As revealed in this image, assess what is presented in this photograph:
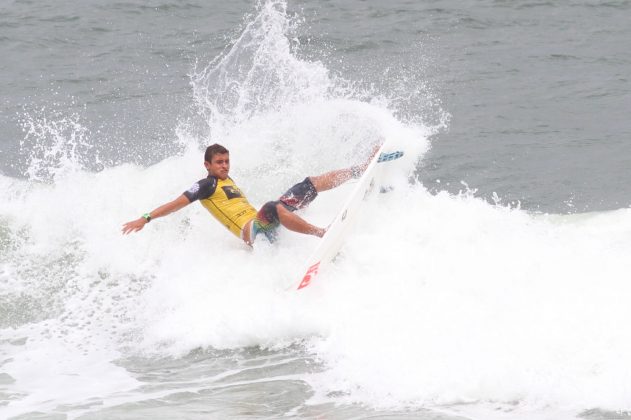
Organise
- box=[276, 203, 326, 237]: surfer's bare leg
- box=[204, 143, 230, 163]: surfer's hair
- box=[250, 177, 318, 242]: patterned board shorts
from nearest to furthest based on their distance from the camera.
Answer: box=[276, 203, 326, 237]: surfer's bare leg, box=[250, 177, 318, 242]: patterned board shorts, box=[204, 143, 230, 163]: surfer's hair

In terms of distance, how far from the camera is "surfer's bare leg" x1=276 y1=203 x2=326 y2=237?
27.5ft

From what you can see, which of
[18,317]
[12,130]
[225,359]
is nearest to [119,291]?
[18,317]

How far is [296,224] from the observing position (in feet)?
27.6

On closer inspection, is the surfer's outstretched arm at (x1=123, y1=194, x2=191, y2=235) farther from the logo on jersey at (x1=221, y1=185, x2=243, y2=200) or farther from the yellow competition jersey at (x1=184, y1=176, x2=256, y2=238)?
the logo on jersey at (x1=221, y1=185, x2=243, y2=200)

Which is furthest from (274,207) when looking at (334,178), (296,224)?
(334,178)

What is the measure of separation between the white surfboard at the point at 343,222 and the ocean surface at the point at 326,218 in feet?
0.50

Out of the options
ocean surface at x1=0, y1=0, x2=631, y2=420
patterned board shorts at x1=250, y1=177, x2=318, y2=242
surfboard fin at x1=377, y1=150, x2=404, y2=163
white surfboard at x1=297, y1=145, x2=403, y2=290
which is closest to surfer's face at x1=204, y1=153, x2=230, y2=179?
patterned board shorts at x1=250, y1=177, x2=318, y2=242

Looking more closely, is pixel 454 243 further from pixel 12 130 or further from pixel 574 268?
pixel 12 130

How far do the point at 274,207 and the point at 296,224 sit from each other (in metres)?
0.30

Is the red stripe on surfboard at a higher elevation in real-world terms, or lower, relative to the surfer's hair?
lower

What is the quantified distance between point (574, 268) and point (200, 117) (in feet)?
22.7

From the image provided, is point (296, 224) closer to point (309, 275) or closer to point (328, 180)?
point (309, 275)

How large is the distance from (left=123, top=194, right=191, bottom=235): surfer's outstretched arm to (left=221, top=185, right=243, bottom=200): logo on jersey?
1.52 ft

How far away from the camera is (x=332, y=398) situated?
21.7 ft
